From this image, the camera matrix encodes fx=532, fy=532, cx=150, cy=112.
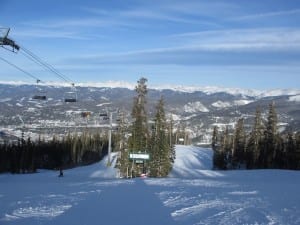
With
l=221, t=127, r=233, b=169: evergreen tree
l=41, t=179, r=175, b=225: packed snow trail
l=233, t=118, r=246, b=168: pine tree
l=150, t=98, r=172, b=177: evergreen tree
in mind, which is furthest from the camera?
l=221, t=127, r=233, b=169: evergreen tree

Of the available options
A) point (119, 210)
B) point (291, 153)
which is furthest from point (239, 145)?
point (119, 210)

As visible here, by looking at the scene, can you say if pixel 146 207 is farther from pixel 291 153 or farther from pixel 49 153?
pixel 49 153

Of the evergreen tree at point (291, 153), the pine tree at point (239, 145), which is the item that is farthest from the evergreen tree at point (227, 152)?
the evergreen tree at point (291, 153)

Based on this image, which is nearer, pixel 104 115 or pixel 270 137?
pixel 104 115

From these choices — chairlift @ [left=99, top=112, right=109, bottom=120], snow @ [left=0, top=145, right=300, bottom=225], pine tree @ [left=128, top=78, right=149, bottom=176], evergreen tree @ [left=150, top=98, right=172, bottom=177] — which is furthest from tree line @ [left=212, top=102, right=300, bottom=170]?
snow @ [left=0, top=145, right=300, bottom=225]

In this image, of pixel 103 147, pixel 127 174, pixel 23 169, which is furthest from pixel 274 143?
pixel 103 147

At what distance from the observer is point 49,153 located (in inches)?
3935

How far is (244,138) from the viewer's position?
303 ft

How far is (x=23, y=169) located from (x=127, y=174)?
28.0 meters

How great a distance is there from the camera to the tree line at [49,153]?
273ft

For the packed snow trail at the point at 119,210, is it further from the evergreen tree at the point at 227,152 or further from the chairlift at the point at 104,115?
the evergreen tree at the point at 227,152

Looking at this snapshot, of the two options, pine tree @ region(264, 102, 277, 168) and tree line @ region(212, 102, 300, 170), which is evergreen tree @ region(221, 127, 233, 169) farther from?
pine tree @ region(264, 102, 277, 168)

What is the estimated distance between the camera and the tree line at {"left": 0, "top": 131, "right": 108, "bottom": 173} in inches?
3278

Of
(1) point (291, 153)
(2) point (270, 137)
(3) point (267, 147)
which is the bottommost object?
(1) point (291, 153)
